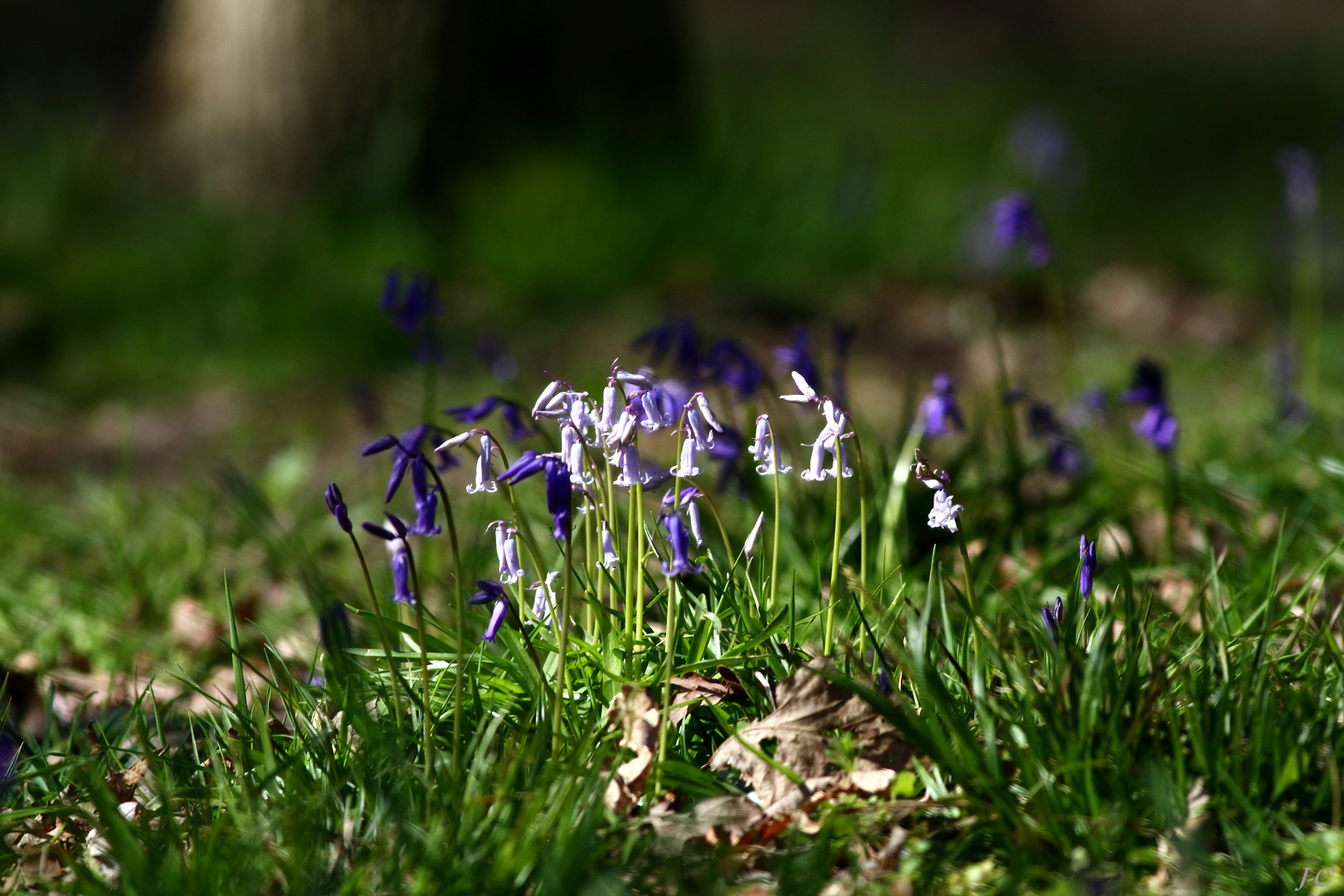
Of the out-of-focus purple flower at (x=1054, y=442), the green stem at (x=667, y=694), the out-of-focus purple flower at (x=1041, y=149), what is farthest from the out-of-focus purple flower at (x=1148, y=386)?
the out-of-focus purple flower at (x=1041, y=149)

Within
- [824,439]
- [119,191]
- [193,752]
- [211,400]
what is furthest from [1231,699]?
[119,191]

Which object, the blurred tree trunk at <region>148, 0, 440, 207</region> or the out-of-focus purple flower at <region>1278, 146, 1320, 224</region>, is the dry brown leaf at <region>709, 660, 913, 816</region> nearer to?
the out-of-focus purple flower at <region>1278, 146, 1320, 224</region>

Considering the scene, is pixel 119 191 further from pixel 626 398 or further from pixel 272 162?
pixel 626 398

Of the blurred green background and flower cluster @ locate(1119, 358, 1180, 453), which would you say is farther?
the blurred green background

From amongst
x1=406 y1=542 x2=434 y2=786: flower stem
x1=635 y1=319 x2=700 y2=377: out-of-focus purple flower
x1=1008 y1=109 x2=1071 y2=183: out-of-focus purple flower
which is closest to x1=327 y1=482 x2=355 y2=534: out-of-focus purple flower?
x1=406 y1=542 x2=434 y2=786: flower stem

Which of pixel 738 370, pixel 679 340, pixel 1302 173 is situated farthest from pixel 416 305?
pixel 1302 173

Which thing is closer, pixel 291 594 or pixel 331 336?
pixel 291 594
